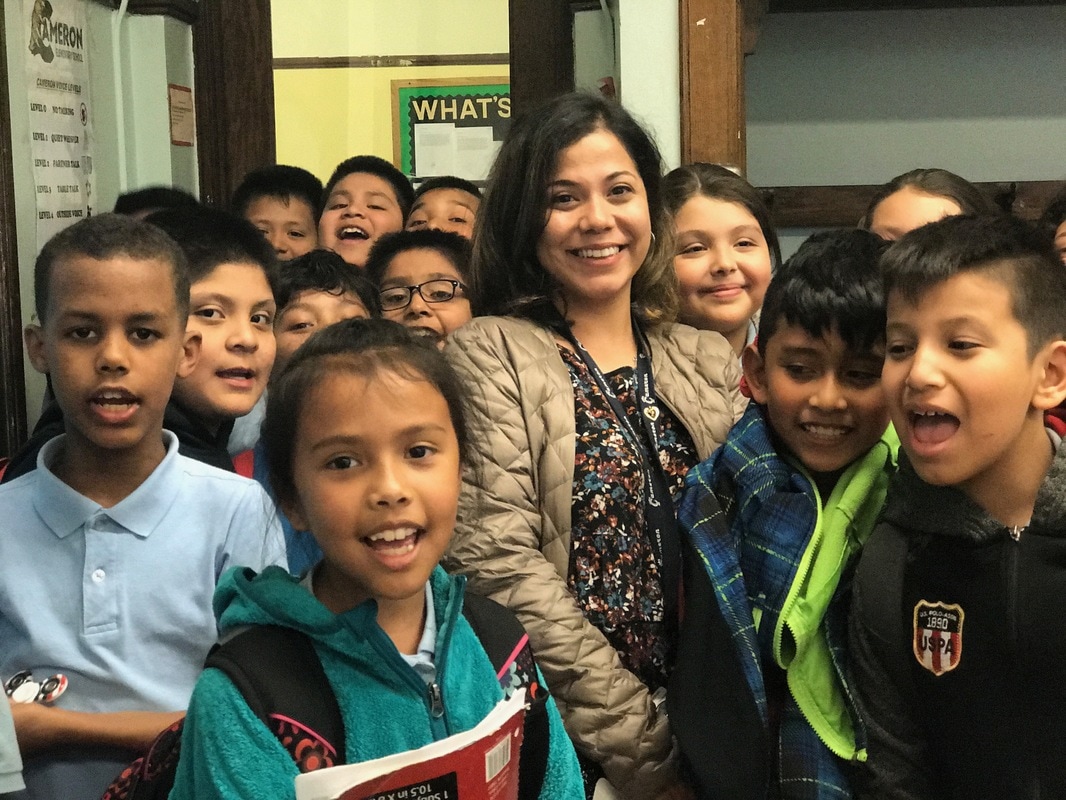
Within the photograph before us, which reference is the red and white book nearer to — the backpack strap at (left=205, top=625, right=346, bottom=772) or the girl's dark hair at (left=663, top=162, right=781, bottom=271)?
the backpack strap at (left=205, top=625, right=346, bottom=772)

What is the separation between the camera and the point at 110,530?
1.70m

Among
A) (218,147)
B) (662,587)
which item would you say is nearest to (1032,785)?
(662,587)

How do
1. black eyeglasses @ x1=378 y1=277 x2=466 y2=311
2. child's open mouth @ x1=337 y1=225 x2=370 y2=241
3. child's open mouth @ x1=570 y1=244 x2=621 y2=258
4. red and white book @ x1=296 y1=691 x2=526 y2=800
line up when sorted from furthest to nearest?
child's open mouth @ x1=337 y1=225 x2=370 y2=241 < black eyeglasses @ x1=378 y1=277 x2=466 y2=311 < child's open mouth @ x1=570 y1=244 x2=621 y2=258 < red and white book @ x1=296 y1=691 x2=526 y2=800

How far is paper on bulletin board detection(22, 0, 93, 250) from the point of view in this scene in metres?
3.16

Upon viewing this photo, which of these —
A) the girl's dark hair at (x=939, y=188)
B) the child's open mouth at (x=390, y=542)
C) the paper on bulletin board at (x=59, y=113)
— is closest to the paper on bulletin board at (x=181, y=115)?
the paper on bulletin board at (x=59, y=113)

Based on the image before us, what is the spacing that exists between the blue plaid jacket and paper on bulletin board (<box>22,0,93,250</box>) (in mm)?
2154

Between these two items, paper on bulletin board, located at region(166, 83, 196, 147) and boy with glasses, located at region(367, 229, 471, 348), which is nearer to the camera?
boy with glasses, located at region(367, 229, 471, 348)

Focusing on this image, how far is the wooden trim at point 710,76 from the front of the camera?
3066 mm

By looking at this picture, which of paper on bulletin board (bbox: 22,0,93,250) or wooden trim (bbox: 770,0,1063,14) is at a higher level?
wooden trim (bbox: 770,0,1063,14)

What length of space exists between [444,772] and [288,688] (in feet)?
0.61

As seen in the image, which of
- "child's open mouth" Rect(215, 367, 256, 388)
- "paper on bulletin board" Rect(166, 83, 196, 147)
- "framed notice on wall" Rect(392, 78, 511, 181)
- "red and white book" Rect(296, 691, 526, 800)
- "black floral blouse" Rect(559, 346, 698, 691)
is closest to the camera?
"red and white book" Rect(296, 691, 526, 800)

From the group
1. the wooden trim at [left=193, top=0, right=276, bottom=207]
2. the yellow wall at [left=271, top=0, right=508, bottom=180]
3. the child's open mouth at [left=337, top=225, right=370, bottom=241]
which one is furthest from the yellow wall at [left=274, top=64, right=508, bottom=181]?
the child's open mouth at [left=337, top=225, right=370, bottom=241]

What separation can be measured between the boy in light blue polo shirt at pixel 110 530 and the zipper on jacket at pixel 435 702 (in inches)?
19.5

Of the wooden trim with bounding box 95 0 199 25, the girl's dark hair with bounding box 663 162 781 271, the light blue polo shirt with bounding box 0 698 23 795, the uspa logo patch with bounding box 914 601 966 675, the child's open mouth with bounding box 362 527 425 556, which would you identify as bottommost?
the light blue polo shirt with bounding box 0 698 23 795
